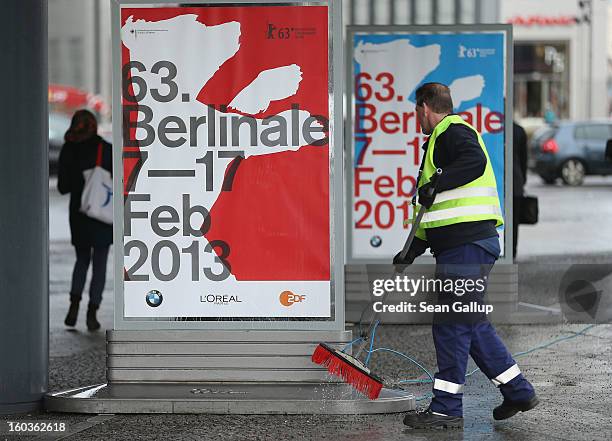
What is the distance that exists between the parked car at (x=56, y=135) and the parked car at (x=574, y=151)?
12.7 m

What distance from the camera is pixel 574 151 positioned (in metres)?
31.8

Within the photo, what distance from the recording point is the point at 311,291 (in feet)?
25.2

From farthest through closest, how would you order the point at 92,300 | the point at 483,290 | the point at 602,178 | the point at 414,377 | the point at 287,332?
the point at 602,178, the point at 92,300, the point at 414,377, the point at 287,332, the point at 483,290

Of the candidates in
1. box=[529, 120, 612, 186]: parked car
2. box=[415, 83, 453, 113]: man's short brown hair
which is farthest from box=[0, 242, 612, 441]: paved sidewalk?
box=[529, 120, 612, 186]: parked car

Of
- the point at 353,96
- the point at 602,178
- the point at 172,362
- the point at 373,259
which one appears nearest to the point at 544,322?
the point at 373,259

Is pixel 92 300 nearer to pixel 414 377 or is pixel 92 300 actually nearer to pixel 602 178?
pixel 414 377

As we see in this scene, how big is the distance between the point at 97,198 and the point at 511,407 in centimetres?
489

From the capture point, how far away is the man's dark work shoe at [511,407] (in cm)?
711

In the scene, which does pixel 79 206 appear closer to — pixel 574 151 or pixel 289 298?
pixel 289 298

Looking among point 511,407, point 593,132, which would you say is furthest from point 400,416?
point 593,132

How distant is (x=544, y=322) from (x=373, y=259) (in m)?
1.54

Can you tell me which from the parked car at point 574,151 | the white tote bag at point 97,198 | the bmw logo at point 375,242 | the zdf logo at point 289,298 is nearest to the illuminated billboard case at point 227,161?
the zdf logo at point 289,298

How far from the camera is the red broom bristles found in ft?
23.9

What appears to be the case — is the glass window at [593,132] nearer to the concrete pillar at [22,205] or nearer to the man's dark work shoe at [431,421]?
the concrete pillar at [22,205]
